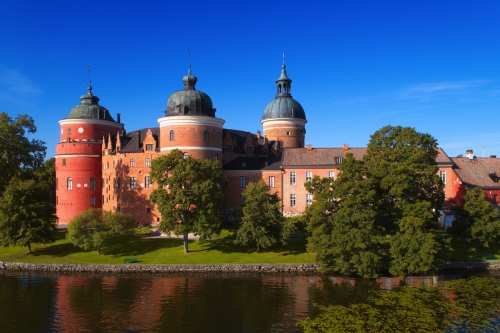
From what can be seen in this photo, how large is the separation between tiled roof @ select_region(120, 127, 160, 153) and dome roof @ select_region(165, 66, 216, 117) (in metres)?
5.56

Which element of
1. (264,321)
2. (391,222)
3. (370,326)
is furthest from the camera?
(391,222)

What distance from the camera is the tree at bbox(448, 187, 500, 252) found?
47.8m

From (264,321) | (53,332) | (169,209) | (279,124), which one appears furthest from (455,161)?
(53,332)

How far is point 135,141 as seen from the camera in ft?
217

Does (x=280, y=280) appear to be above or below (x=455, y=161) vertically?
below

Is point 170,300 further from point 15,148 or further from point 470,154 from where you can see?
point 470,154

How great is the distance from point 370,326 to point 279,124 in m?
56.5

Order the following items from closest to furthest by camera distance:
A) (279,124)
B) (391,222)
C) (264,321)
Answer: (264,321) < (391,222) < (279,124)

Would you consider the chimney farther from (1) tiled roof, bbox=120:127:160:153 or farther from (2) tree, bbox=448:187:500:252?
(1) tiled roof, bbox=120:127:160:153

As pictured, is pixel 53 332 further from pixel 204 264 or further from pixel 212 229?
pixel 212 229

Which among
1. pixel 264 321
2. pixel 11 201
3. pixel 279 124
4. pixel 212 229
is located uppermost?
pixel 279 124

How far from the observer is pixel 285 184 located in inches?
2537

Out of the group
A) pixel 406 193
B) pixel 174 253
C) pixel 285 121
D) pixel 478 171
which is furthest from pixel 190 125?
pixel 478 171

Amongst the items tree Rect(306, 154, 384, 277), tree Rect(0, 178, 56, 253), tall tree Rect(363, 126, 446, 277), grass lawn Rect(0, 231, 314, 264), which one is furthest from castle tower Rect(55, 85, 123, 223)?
tall tree Rect(363, 126, 446, 277)
